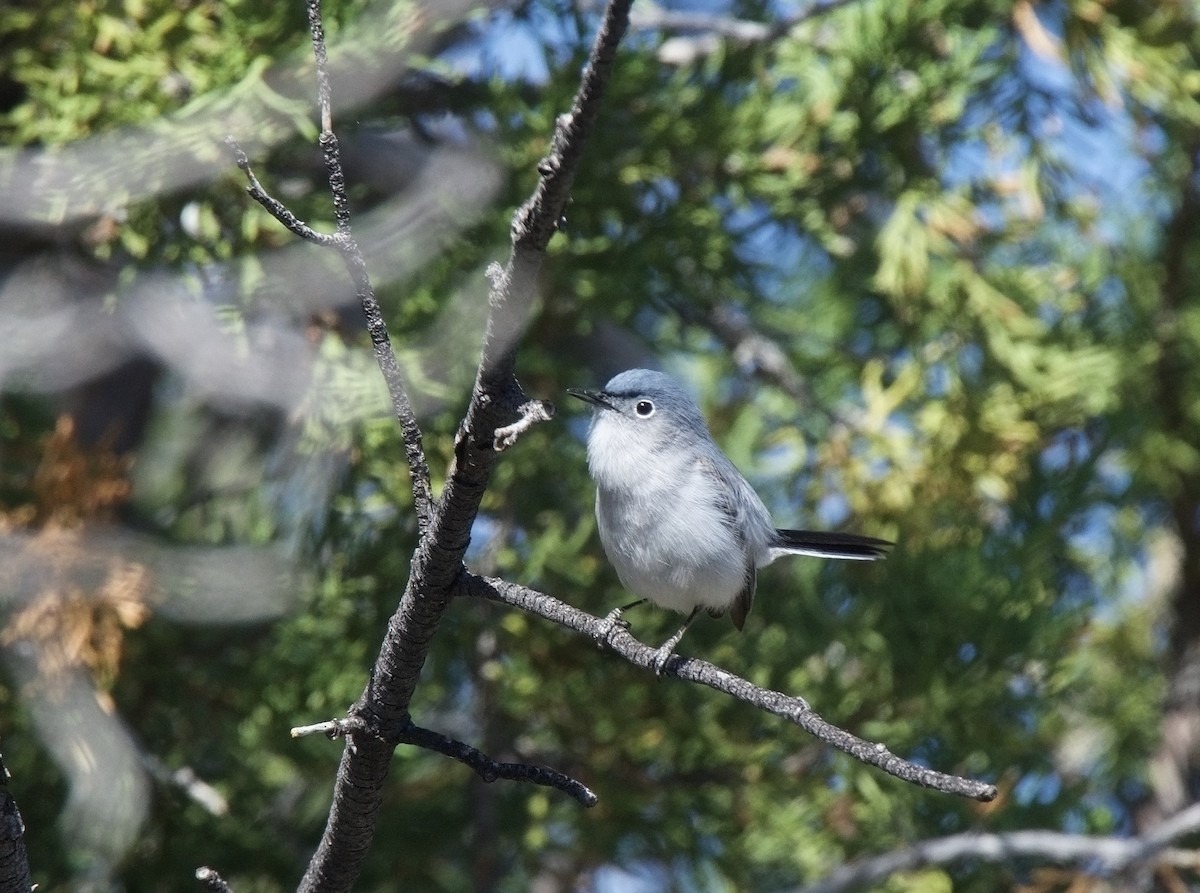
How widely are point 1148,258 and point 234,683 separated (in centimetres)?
327

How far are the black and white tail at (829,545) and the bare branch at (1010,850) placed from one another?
0.81 meters

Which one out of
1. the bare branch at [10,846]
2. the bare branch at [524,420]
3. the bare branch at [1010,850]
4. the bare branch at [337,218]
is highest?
the bare branch at [337,218]

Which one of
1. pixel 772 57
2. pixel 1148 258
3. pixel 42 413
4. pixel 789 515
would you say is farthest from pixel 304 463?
pixel 1148 258

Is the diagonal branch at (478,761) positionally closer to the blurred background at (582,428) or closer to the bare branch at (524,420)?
the bare branch at (524,420)

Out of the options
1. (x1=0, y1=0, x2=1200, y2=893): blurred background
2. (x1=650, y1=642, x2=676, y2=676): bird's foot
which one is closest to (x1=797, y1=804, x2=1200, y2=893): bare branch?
(x1=0, y1=0, x2=1200, y2=893): blurred background

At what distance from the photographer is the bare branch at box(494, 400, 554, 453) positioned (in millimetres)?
1479

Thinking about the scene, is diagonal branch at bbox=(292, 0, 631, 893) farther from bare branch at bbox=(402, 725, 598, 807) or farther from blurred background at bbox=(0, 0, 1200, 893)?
blurred background at bbox=(0, 0, 1200, 893)

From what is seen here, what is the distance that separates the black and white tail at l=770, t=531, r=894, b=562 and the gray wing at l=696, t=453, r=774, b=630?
11 centimetres

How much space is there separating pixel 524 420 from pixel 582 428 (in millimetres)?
2871

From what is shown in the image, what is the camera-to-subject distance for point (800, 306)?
16.3 ft

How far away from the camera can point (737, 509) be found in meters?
3.07

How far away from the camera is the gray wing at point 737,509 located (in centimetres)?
304

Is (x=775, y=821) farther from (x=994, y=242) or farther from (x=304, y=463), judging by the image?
(x=994, y=242)

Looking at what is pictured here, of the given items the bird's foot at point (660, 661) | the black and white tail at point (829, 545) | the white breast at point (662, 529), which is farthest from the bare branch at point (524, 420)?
the black and white tail at point (829, 545)
